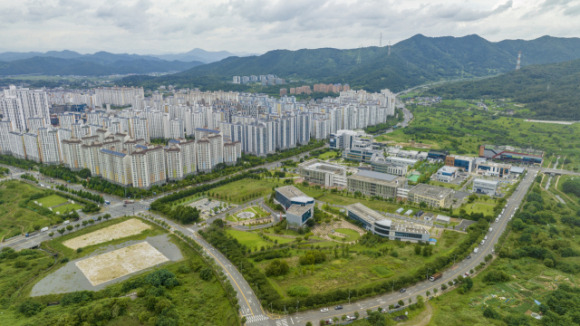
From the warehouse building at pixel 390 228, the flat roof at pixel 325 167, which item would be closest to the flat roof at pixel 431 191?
the warehouse building at pixel 390 228

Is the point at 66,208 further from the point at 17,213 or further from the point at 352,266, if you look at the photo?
the point at 352,266

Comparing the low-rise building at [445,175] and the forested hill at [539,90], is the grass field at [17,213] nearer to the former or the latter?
the low-rise building at [445,175]

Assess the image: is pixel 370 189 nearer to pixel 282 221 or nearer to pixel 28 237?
pixel 282 221

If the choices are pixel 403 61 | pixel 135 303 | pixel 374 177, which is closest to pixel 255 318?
pixel 135 303

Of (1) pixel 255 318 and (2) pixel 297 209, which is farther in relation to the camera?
(2) pixel 297 209

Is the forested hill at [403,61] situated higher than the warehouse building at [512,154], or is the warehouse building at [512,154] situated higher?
the forested hill at [403,61]
